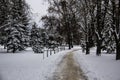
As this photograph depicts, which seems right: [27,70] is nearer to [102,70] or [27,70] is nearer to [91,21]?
[102,70]

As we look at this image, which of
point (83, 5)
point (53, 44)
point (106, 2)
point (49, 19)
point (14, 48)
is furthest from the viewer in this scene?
point (53, 44)

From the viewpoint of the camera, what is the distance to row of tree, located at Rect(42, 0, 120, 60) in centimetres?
2161

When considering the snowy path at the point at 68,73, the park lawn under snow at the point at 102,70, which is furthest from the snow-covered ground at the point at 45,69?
the snowy path at the point at 68,73

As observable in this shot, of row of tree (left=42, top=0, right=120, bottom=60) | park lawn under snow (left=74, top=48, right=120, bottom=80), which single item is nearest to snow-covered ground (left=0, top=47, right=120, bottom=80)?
park lawn under snow (left=74, top=48, right=120, bottom=80)

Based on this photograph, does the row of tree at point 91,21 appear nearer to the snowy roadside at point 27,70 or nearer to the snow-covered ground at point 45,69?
the snow-covered ground at point 45,69

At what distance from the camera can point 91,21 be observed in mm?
28938

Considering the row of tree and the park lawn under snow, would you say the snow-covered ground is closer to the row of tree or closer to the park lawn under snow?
the park lawn under snow

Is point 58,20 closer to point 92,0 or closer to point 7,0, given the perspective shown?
point 92,0

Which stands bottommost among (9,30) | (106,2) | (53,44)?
(53,44)

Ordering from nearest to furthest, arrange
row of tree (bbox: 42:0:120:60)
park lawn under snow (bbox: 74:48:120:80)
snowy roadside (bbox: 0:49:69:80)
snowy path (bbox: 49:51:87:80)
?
snowy path (bbox: 49:51:87:80) → snowy roadside (bbox: 0:49:69:80) → park lawn under snow (bbox: 74:48:120:80) → row of tree (bbox: 42:0:120:60)

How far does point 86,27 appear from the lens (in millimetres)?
31719

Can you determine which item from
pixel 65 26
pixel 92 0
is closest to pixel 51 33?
pixel 65 26

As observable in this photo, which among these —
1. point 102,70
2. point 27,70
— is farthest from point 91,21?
point 27,70

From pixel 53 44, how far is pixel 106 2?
1638 inches
